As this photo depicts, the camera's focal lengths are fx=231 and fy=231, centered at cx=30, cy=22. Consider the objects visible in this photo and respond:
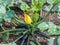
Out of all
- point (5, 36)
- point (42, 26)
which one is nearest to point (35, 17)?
point (42, 26)

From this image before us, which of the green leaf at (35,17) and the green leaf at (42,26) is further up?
the green leaf at (35,17)

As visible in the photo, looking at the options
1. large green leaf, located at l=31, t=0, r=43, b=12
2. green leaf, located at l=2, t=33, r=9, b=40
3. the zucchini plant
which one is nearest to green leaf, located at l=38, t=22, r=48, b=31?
the zucchini plant

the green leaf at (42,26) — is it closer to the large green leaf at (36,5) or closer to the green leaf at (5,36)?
the large green leaf at (36,5)

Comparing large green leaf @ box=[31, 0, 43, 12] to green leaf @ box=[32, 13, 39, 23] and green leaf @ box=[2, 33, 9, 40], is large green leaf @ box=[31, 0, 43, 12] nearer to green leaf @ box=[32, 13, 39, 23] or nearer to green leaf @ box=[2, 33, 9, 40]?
green leaf @ box=[32, 13, 39, 23]

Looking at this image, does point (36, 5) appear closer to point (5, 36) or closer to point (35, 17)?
point (35, 17)

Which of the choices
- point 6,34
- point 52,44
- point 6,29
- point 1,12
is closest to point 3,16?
point 1,12

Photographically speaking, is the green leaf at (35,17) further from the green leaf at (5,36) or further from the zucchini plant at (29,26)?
the green leaf at (5,36)

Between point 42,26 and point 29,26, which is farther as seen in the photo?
point 29,26

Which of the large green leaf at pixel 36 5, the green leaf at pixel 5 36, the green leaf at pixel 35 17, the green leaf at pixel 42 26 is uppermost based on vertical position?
the large green leaf at pixel 36 5

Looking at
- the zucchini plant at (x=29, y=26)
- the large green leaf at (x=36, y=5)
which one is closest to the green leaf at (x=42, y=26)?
the zucchini plant at (x=29, y=26)

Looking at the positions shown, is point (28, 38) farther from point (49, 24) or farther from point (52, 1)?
point (52, 1)

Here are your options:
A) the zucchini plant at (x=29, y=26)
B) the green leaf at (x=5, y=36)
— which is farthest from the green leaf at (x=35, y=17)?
the green leaf at (x=5, y=36)
